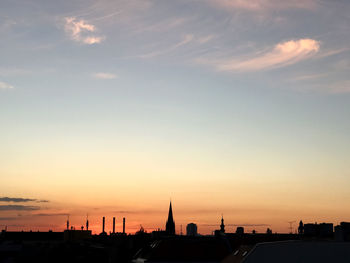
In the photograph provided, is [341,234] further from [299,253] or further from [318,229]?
[318,229]

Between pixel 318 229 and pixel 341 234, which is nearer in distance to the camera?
pixel 341 234

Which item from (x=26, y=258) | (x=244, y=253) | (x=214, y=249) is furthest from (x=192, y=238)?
(x=26, y=258)

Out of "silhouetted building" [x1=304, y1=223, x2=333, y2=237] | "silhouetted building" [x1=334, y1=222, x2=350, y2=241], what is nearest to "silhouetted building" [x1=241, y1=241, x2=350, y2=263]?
"silhouetted building" [x1=334, y1=222, x2=350, y2=241]

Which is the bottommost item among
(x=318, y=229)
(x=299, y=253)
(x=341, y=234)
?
(x=299, y=253)

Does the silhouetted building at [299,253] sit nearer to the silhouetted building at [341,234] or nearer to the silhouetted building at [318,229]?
the silhouetted building at [341,234]

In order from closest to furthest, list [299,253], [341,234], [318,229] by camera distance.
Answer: [299,253] < [341,234] < [318,229]

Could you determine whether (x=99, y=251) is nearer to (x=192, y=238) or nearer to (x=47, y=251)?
(x=47, y=251)

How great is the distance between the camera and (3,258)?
14475cm

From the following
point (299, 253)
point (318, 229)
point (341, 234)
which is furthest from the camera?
point (318, 229)

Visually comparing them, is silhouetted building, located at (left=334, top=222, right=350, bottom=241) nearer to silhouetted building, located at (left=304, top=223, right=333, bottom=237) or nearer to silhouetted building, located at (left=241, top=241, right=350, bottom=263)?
silhouetted building, located at (left=304, top=223, right=333, bottom=237)

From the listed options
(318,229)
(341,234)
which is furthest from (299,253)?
(318,229)

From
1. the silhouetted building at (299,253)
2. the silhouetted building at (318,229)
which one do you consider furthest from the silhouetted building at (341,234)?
the silhouetted building at (299,253)

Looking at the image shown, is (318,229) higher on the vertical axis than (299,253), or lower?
higher

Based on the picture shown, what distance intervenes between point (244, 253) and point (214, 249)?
1157 inches
